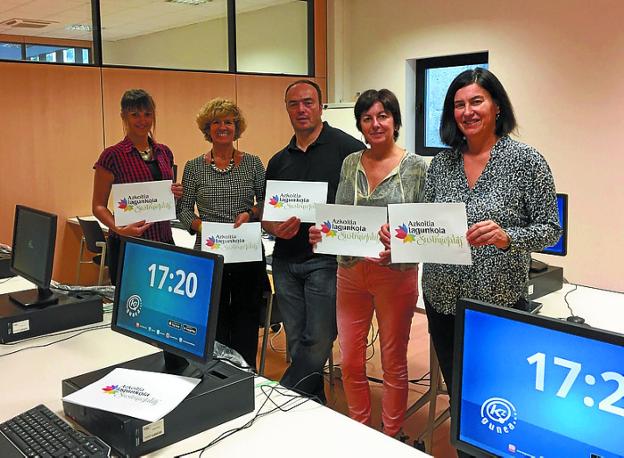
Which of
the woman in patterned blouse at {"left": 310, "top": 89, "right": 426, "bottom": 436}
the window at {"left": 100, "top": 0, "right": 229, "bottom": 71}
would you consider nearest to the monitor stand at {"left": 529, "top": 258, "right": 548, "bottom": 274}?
the woman in patterned blouse at {"left": 310, "top": 89, "right": 426, "bottom": 436}

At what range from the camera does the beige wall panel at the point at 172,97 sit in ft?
18.3

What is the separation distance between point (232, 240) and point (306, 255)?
1.14 ft

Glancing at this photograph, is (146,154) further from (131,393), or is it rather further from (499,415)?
(499,415)

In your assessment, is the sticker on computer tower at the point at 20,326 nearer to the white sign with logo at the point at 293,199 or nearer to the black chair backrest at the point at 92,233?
the white sign with logo at the point at 293,199

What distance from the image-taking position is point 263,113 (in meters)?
6.49

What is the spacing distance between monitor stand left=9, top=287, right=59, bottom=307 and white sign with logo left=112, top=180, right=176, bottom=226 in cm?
51

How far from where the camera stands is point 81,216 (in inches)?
219

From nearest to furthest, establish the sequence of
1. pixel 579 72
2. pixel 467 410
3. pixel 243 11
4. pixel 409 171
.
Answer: pixel 467 410, pixel 409 171, pixel 579 72, pixel 243 11

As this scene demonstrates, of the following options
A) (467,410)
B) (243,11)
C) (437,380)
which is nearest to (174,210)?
(437,380)

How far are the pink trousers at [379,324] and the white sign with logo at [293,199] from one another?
0.32 m

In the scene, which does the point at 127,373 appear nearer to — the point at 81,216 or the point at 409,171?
the point at 409,171

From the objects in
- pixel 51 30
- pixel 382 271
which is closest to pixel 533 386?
pixel 382 271

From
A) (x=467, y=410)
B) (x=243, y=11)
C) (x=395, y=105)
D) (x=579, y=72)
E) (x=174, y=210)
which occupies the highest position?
(x=243, y=11)

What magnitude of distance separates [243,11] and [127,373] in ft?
17.8
